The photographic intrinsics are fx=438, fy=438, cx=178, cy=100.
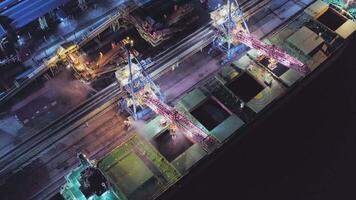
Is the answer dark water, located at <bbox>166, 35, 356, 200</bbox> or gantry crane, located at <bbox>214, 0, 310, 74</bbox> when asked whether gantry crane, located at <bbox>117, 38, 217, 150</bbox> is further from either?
gantry crane, located at <bbox>214, 0, 310, 74</bbox>

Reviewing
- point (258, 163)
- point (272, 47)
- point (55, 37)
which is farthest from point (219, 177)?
point (55, 37)

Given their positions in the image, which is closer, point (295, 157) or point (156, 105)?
point (156, 105)

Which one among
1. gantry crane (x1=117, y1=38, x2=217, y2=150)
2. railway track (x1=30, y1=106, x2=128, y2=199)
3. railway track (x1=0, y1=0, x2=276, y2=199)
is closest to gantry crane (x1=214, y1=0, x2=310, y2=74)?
railway track (x1=0, y1=0, x2=276, y2=199)

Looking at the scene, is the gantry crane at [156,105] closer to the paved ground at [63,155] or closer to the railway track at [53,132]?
the paved ground at [63,155]

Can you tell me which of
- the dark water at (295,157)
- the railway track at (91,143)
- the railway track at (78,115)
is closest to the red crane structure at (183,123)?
the dark water at (295,157)

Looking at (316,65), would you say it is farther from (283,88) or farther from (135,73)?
(135,73)

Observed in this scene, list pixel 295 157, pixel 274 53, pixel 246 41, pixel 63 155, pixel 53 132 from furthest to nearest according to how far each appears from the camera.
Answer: pixel 246 41 → pixel 274 53 → pixel 295 157 → pixel 53 132 → pixel 63 155

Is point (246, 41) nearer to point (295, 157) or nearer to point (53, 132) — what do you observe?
point (295, 157)

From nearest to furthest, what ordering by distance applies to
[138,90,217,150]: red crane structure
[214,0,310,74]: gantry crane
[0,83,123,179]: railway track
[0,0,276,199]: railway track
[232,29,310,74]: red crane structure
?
1. [138,90,217,150]: red crane structure
2. [0,83,123,179]: railway track
3. [0,0,276,199]: railway track
4. [232,29,310,74]: red crane structure
5. [214,0,310,74]: gantry crane

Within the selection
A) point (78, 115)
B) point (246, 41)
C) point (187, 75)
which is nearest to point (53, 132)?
point (78, 115)
